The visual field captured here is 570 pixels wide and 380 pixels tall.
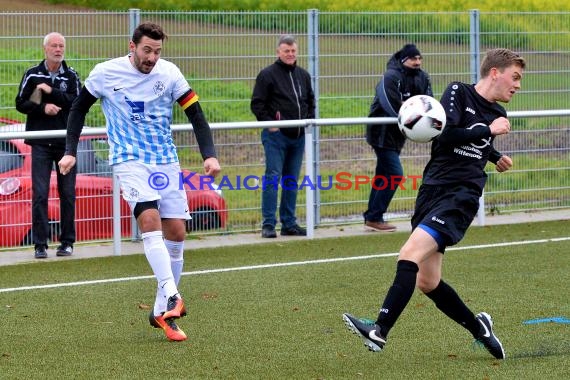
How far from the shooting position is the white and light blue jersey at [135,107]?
331 inches

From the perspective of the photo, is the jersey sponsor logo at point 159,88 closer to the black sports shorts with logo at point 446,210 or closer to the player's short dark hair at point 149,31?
the player's short dark hair at point 149,31

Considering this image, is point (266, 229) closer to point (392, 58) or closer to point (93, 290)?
point (392, 58)

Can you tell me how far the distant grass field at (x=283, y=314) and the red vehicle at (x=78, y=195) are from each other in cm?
78

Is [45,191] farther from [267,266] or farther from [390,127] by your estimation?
[390,127]

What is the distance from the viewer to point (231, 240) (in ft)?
45.5

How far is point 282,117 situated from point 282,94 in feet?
0.80

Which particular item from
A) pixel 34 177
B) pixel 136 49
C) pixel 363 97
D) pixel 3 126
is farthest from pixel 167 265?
pixel 363 97

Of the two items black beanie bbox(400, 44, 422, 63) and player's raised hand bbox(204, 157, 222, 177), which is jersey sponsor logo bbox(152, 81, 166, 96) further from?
black beanie bbox(400, 44, 422, 63)

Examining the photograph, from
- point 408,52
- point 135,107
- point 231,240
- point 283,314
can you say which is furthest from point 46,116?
point 135,107

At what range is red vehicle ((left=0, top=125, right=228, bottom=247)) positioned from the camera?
12.7m

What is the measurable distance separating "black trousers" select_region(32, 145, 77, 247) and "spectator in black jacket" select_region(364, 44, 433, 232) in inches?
138

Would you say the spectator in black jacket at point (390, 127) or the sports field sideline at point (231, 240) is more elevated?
the spectator in black jacket at point (390, 127)

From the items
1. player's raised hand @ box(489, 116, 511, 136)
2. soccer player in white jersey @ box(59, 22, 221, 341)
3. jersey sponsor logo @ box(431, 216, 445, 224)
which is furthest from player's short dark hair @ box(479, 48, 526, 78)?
soccer player in white jersey @ box(59, 22, 221, 341)

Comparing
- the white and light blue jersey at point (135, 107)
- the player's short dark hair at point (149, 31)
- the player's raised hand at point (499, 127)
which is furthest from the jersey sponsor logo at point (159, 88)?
the player's raised hand at point (499, 127)
